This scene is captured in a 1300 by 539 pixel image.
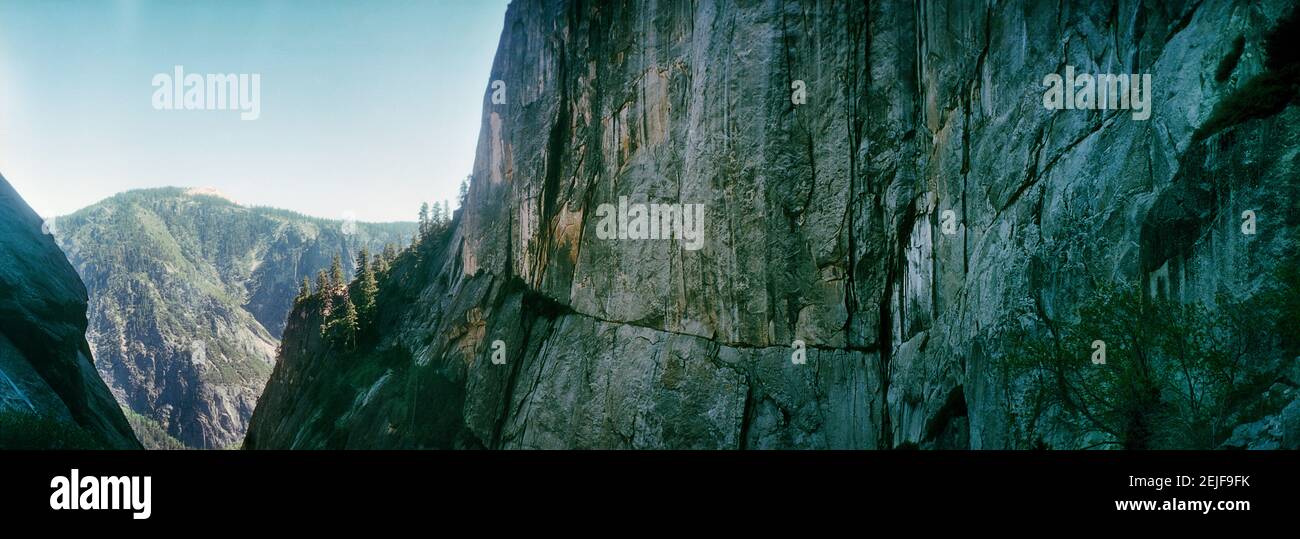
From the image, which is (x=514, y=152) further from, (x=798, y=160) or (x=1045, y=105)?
(x=1045, y=105)

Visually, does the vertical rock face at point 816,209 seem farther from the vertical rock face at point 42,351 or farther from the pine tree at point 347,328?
the vertical rock face at point 42,351

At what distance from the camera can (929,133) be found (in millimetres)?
22797

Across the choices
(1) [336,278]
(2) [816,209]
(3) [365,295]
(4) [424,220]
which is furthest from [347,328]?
(2) [816,209]

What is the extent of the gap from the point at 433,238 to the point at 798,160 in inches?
1667

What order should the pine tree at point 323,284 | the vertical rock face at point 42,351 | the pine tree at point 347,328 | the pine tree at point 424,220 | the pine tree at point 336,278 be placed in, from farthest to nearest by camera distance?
the pine tree at point 424,220, the pine tree at point 323,284, the pine tree at point 336,278, the pine tree at point 347,328, the vertical rock face at point 42,351

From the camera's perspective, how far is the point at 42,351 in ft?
125

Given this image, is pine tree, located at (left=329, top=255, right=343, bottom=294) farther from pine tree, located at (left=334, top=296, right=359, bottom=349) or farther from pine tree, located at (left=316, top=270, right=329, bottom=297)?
pine tree, located at (left=334, top=296, right=359, bottom=349)

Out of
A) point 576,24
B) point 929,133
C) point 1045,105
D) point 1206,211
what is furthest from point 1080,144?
point 576,24

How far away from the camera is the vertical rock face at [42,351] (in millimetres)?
29569

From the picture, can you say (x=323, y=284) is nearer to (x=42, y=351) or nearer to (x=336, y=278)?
(x=336, y=278)

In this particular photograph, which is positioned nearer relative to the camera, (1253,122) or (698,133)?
(1253,122)

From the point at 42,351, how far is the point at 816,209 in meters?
39.2

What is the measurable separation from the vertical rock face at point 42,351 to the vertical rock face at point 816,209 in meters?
13.7

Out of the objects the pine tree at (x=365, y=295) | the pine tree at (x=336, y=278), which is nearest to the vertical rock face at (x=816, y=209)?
the pine tree at (x=365, y=295)
